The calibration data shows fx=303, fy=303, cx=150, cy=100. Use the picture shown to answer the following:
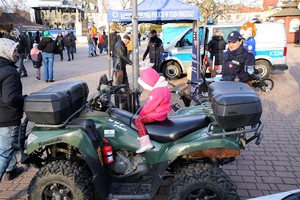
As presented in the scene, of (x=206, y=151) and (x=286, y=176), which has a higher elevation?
(x=206, y=151)

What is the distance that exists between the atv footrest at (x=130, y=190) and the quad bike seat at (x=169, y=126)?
1.69 feet

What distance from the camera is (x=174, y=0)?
933 cm

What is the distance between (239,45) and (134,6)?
2.42 metres

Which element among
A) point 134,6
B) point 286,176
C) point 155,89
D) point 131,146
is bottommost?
point 286,176

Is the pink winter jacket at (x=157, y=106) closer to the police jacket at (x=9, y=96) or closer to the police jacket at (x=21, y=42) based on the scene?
the police jacket at (x=9, y=96)

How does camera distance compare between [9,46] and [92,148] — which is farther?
[9,46]

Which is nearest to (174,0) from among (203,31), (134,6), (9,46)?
(203,31)

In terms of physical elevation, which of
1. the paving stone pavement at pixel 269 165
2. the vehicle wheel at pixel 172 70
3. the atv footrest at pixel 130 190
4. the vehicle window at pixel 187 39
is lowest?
the paving stone pavement at pixel 269 165

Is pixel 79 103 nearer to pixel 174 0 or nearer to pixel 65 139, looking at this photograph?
pixel 65 139

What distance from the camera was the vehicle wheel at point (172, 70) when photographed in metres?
11.8

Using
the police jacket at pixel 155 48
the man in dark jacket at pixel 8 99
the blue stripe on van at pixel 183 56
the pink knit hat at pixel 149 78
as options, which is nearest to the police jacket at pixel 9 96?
the man in dark jacket at pixel 8 99

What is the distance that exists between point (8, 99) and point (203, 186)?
2.33 meters

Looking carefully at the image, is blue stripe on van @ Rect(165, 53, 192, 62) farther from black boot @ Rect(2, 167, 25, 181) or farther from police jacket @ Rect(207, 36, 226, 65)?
black boot @ Rect(2, 167, 25, 181)

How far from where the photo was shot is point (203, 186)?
2.86 metres
